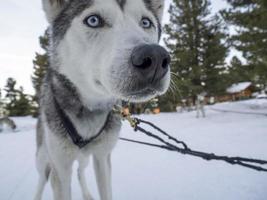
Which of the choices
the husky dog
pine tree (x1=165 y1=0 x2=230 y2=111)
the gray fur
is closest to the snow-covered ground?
the husky dog

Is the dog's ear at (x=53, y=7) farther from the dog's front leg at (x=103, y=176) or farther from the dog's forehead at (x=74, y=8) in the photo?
the dog's front leg at (x=103, y=176)

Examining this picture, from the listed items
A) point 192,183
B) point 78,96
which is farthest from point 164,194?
point 78,96

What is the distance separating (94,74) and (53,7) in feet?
3.14

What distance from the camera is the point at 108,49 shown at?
71.9 inches

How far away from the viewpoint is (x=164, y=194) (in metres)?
3.05

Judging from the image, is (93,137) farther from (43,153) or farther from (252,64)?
(252,64)

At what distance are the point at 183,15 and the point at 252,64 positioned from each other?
6.67 m

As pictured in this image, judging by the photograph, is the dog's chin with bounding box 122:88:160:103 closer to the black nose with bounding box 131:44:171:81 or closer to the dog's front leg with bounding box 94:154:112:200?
the black nose with bounding box 131:44:171:81

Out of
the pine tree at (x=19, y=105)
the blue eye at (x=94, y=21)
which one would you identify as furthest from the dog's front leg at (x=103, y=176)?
the pine tree at (x=19, y=105)

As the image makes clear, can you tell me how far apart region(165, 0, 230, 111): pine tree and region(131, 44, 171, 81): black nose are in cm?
1619

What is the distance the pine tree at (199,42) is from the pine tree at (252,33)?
3748 mm

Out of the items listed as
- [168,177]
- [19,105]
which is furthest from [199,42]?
[19,105]

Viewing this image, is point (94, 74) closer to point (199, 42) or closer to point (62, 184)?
point (62, 184)

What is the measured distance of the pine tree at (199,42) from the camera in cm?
1777
